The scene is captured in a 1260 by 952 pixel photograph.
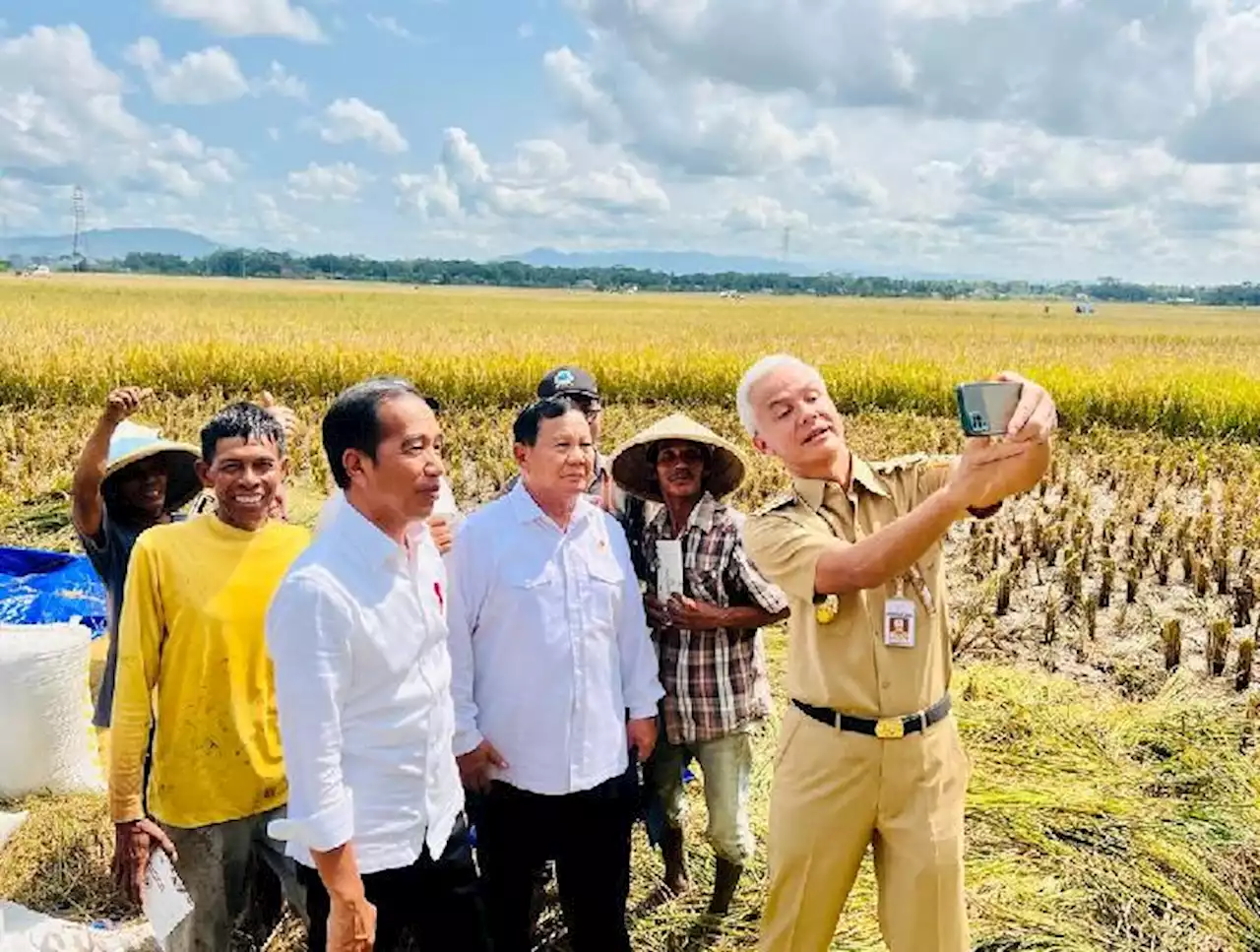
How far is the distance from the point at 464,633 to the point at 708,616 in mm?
722

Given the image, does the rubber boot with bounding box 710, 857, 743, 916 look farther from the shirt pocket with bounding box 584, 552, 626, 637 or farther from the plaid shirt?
the shirt pocket with bounding box 584, 552, 626, 637

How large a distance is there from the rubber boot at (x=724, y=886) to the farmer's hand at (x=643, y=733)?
0.65m

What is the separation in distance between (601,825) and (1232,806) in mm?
2382

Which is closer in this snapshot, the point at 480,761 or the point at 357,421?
the point at 357,421

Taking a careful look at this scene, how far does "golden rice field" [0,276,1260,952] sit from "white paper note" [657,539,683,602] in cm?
100

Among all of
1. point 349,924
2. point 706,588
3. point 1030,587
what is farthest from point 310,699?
point 1030,587

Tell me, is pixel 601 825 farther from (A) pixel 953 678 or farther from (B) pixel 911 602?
(A) pixel 953 678

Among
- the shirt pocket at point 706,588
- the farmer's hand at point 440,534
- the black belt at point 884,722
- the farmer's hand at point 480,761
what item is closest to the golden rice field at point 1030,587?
the farmer's hand at point 480,761

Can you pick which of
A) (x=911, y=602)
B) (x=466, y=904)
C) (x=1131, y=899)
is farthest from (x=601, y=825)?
(x=1131, y=899)

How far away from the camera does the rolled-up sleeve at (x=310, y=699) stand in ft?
6.29

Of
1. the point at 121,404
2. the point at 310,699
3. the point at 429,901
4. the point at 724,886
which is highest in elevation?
the point at 121,404

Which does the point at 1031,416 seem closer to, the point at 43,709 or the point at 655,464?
the point at 655,464

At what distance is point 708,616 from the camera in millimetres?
2926

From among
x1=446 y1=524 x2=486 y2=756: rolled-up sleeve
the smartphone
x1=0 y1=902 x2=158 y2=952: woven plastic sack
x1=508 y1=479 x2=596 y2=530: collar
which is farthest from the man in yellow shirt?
the smartphone
